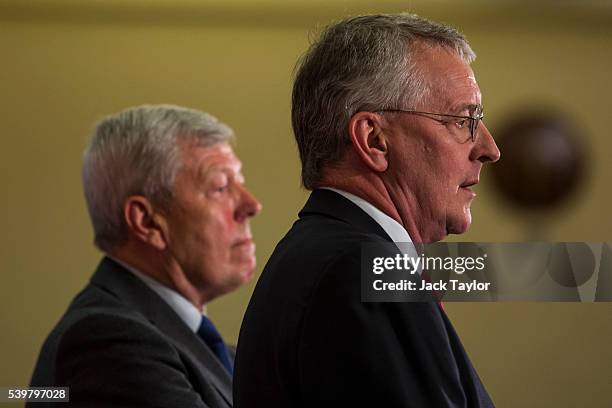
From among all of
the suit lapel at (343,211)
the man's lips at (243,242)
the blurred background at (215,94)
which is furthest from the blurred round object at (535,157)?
the suit lapel at (343,211)

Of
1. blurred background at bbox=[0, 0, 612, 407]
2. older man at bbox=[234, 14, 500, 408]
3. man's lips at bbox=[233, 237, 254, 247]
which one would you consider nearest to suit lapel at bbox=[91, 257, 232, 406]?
man's lips at bbox=[233, 237, 254, 247]

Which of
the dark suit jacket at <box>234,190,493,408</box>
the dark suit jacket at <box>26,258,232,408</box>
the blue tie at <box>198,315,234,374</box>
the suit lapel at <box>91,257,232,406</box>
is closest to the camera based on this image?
the dark suit jacket at <box>234,190,493,408</box>

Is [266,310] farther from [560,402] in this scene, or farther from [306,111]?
[560,402]

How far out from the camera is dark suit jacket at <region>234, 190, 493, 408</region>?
0.64m

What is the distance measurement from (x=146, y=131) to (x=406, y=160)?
68cm

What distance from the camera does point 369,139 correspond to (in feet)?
2.54

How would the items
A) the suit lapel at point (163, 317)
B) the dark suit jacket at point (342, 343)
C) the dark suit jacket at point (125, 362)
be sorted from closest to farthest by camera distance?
1. the dark suit jacket at point (342, 343)
2. the dark suit jacket at point (125, 362)
3. the suit lapel at point (163, 317)

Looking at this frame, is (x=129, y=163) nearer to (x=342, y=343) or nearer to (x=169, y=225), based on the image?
(x=169, y=225)

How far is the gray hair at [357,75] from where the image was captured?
785 mm

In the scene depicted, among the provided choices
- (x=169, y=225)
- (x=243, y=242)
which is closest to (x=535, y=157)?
(x=243, y=242)

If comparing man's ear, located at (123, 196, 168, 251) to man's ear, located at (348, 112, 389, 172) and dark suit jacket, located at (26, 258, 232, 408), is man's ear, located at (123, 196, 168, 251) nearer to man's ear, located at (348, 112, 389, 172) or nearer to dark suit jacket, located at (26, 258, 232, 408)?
dark suit jacket, located at (26, 258, 232, 408)

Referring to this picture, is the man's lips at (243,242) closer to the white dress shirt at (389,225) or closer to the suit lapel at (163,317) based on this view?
the suit lapel at (163,317)

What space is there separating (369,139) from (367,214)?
0.07 m

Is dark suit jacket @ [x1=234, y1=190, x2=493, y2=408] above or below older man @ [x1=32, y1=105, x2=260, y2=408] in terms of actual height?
below
